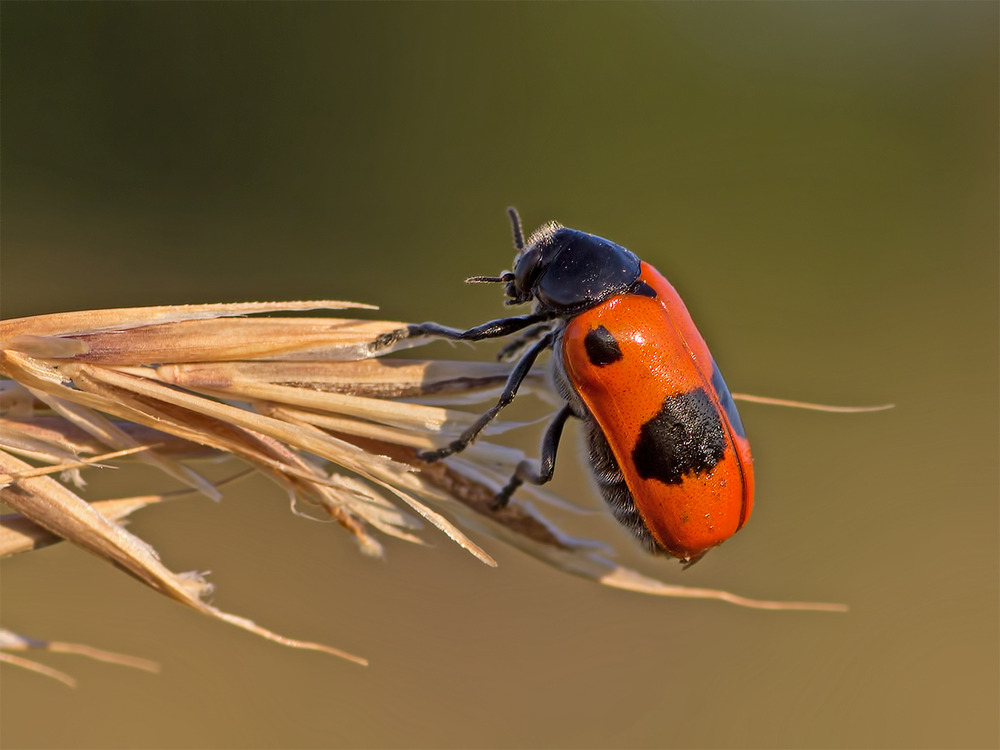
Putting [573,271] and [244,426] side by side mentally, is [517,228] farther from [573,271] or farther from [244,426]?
[244,426]

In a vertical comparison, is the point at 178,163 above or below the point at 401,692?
above

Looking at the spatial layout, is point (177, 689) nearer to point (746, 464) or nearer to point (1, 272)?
point (746, 464)

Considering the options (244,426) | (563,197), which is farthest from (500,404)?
(563,197)

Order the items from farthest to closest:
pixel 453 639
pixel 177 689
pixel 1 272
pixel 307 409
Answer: pixel 1 272
pixel 453 639
pixel 177 689
pixel 307 409

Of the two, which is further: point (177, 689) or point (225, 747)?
point (177, 689)

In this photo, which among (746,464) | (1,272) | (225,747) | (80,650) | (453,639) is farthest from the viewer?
(1,272)

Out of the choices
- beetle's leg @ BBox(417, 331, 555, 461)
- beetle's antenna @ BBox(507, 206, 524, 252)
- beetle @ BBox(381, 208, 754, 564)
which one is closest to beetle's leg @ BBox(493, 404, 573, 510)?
beetle @ BBox(381, 208, 754, 564)

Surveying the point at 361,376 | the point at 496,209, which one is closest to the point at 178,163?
the point at 496,209
